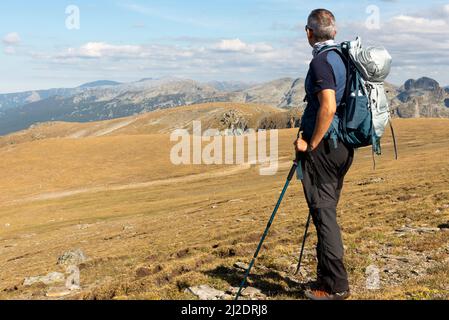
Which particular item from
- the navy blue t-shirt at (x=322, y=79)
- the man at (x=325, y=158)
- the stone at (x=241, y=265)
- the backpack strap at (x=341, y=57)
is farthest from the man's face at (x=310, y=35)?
the stone at (x=241, y=265)

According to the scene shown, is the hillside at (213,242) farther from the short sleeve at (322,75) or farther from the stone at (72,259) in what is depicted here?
the short sleeve at (322,75)

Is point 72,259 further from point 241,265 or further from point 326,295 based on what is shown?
point 326,295

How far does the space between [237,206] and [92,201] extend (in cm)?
3470

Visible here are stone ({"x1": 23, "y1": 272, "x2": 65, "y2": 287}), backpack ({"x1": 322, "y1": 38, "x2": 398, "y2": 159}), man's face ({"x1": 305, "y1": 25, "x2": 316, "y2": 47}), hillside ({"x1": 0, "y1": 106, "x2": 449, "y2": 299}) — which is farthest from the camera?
stone ({"x1": 23, "y1": 272, "x2": 65, "y2": 287})

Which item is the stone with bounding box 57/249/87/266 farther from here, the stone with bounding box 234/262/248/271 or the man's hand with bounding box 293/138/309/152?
the man's hand with bounding box 293/138/309/152

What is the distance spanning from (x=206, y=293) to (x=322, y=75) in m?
5.86

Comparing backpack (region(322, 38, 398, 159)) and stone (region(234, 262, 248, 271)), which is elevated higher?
backpack (region(322, 38, 398, 159))

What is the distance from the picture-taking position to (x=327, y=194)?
7.95 metres

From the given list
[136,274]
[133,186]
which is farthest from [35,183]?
[136,274]

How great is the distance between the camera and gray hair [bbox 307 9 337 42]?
25.1 feet

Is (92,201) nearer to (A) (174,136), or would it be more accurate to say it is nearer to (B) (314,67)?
(B) (314,67)

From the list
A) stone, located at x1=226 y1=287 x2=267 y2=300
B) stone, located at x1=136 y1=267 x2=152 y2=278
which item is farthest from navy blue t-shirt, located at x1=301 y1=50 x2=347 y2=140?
stone, located at x1=136 y1=267 x2=152 y2=278

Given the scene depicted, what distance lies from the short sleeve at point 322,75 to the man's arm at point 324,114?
0.10 metres
